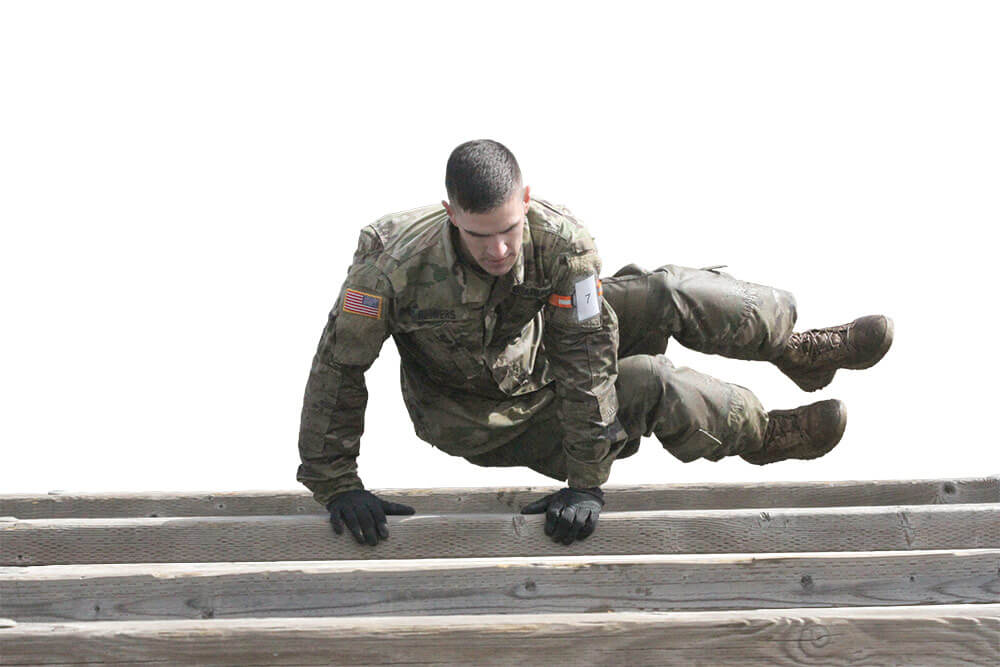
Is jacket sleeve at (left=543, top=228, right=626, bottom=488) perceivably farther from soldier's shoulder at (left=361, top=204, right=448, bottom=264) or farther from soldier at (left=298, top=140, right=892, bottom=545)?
soldier's shoulder at (left=361, top=204, right=448, bottom=264)

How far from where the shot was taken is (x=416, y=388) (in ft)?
14.8

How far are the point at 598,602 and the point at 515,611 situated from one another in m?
0.22

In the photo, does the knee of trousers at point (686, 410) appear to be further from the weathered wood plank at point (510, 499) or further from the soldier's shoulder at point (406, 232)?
the soldier's shoulder at point (406, 232)

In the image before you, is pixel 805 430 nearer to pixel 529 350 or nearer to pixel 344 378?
pixel 529 350

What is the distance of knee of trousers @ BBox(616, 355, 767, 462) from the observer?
4434 millimetres

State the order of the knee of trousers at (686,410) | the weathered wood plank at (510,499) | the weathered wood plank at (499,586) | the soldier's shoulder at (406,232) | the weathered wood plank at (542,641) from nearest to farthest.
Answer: the weathered wood plank at (542,641), the weathered wood plank at (499,586), the soldier's shoulder at (406,232), the knee of trousers at (686,410), the weathered wood plank at (510,499)

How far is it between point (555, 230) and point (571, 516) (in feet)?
2.70

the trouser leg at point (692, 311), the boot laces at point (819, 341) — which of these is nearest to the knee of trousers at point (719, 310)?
the trouser leg at point (692, 311)

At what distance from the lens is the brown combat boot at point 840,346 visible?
487 cm

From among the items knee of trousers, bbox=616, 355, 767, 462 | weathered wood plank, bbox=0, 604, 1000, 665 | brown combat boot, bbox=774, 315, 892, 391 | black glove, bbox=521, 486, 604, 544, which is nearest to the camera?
weathered wood plank, bbox=0, 604, 1000, 665

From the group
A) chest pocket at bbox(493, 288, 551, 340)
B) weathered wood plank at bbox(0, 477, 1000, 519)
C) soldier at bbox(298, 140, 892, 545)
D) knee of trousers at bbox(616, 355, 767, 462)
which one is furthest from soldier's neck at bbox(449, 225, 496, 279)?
weathered wood plank at bbox(0, 477, 1000, 519)

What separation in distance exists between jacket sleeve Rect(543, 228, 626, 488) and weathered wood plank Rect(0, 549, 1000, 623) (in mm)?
444

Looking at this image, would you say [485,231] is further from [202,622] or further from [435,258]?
[202,622]

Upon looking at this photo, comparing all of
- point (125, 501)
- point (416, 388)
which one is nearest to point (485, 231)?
point (416, 388)
